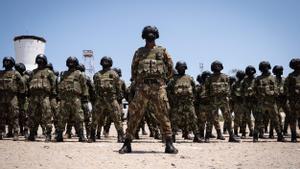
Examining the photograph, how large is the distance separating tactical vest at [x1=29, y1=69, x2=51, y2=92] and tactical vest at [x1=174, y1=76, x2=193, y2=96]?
4136 mm

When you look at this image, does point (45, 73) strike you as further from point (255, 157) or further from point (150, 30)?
point (255, 157)

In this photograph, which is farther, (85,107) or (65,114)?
(85,107)

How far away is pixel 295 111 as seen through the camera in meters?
10.4

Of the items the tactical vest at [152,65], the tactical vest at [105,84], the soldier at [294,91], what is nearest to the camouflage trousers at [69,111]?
the tactical vest at [105,84]

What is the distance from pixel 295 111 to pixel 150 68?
18.6 feet

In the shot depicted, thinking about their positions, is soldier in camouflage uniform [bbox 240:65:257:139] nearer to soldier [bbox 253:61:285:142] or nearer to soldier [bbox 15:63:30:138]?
soldier [bbox 253:61:285:142]

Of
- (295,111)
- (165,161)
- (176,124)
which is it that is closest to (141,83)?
(165,161)

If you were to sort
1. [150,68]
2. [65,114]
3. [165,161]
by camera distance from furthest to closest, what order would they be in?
[65,114] < [150,68] < [165,161]

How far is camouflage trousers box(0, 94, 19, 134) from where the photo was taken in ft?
36.1

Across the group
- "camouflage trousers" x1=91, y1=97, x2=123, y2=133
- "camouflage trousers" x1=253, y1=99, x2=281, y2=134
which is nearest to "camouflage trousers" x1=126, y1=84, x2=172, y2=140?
"camouflage trousers" x1=91, y1=97, x2=123, y2=133

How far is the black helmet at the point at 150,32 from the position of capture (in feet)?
24.6

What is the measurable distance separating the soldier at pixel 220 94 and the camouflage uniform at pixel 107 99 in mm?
3102

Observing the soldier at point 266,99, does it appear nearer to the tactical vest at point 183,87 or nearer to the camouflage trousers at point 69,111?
the tactical vest at point 183,87

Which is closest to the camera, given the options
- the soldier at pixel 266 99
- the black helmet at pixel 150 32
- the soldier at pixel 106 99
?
the black helmet at pixel 150 32
